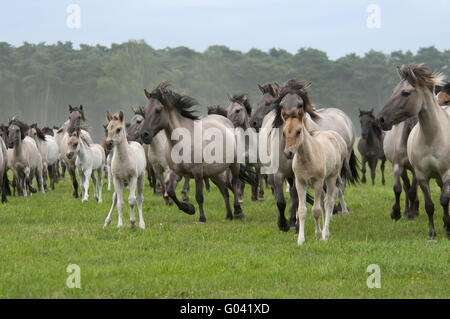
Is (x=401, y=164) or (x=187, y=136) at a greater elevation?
(x=187, y=136)

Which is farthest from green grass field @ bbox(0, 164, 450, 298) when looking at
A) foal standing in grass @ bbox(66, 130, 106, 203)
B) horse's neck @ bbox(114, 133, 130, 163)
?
foal standing in grass @ bbox(66, 130, 106, 203)

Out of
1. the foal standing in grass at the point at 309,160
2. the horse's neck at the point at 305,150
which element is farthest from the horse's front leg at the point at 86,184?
the horse's neck at the point at 305,150

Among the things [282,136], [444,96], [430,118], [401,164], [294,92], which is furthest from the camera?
[444,96]

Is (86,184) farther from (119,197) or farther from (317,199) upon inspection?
(317,199)

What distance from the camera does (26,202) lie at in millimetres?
16250

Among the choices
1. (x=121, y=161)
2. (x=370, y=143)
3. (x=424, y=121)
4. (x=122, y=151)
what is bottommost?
(x=370, y=143)

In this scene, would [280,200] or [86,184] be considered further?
[86,184]

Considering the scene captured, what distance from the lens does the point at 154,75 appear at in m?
87.8

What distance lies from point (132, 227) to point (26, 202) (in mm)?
6323

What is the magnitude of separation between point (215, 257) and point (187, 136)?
15.2 feet

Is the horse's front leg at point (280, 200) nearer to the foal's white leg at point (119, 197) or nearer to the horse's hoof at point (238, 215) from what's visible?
the horse's hoof at point (238, 215)

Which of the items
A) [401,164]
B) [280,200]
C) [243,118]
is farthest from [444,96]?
[280,200]

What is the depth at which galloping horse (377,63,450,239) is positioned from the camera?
979cm
